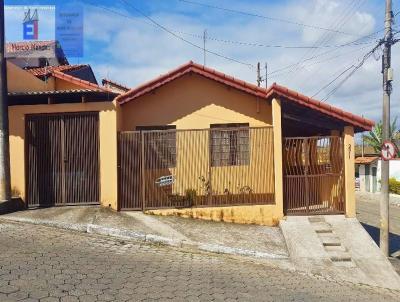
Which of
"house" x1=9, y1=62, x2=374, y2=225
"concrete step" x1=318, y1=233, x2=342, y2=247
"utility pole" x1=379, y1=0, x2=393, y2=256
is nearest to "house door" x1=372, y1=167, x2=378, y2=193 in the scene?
"utility pole" x1=379, y1=0, x2=393, y2=256

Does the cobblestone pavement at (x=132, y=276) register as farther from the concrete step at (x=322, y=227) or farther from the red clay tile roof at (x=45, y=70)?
the red clay tile roof at (x=45, y=70)

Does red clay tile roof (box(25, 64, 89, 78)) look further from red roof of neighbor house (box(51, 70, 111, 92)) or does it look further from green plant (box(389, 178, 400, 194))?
green plant (box(389, 178, 400, 194))

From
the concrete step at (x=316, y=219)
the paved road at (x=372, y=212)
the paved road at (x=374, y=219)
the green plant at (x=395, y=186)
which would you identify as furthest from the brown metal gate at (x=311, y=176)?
the green plant at (x=395, y=186)

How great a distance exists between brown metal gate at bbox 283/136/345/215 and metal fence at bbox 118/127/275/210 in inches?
18.4

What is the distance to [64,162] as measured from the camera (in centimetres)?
1039

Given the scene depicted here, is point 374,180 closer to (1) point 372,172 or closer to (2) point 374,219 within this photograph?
(1) point 372,172

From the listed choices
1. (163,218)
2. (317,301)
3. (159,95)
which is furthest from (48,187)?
(317,301)

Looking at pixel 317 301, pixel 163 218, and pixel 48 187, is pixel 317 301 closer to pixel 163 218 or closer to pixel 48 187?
pixel 163 218

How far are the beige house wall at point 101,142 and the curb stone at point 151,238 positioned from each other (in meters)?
1.59

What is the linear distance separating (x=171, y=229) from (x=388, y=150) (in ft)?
18.9

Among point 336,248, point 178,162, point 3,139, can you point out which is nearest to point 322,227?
point 336,248

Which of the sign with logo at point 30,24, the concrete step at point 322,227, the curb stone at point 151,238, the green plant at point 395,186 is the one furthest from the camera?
the green plant at point 395,186

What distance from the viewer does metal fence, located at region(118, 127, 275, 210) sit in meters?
10.3

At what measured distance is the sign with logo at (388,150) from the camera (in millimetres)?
10164
